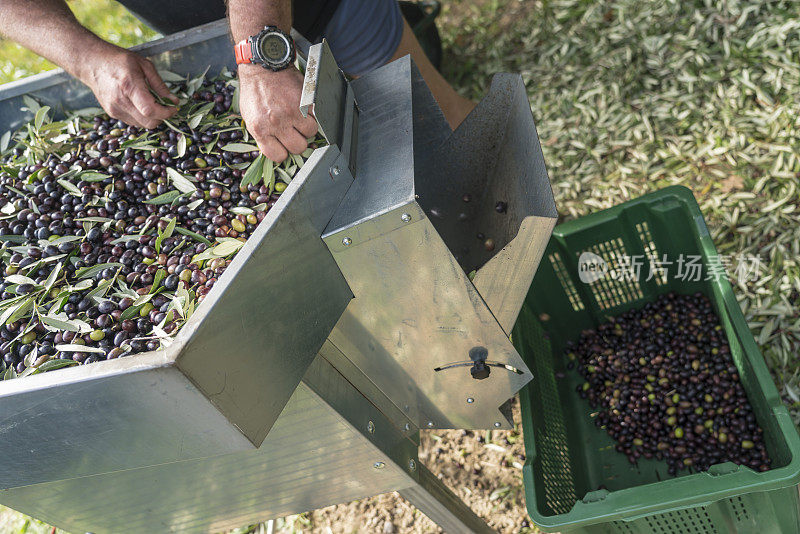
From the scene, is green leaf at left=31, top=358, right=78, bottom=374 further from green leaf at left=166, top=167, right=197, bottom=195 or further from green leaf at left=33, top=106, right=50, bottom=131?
green leaf at left=33, top=106, right=50, bottom=131

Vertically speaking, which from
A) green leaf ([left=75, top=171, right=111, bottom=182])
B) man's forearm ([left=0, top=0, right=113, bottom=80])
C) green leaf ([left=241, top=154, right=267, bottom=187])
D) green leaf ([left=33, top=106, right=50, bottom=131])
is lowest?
green leaf ([left=241, top=154, right=267, bottom=187])

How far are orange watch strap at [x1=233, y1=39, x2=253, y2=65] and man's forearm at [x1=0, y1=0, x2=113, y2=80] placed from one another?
635mm

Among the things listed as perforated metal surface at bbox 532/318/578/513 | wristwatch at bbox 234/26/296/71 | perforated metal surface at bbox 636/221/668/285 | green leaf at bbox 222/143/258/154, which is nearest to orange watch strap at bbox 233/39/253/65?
wristwatch at bbox 234/26/296/71

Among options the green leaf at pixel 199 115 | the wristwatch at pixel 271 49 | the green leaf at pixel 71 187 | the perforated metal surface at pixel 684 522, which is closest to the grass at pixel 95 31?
the green leaf at pixel 199 115

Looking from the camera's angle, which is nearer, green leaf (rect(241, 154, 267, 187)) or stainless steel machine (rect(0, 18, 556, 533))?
stainless steel machine (rect(0, 18, 556, 533))

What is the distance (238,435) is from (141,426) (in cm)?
20

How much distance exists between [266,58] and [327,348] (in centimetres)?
82

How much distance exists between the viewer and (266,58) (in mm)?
1773

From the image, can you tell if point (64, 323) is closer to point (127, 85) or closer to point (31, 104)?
point (127, 85)

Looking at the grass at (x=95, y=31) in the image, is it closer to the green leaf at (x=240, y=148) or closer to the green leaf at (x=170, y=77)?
the green leaf at (x=170, y=77)

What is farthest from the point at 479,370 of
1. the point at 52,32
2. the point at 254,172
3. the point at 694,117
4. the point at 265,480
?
the point at 694,117

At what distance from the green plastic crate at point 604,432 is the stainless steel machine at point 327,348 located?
36 cm

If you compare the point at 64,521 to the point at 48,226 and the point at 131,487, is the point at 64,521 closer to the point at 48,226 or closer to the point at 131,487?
the point at 131,487

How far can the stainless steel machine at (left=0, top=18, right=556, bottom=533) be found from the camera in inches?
50.8
